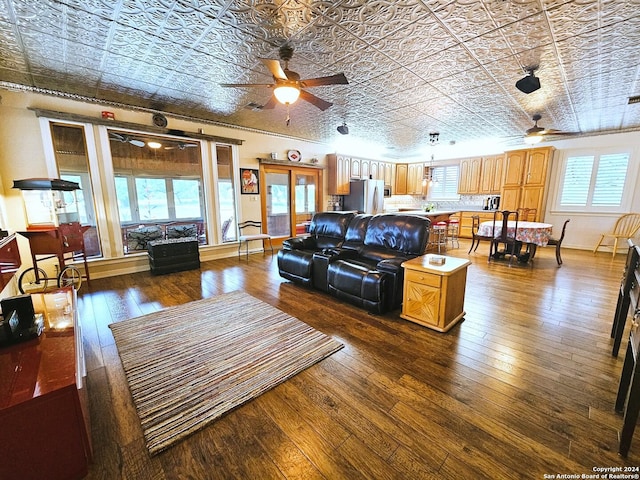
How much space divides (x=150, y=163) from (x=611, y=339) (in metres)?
7.17

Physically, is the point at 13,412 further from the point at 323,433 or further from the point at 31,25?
the point at 31,25

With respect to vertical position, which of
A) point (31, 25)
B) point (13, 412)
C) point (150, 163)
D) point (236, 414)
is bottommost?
point (236, 414)

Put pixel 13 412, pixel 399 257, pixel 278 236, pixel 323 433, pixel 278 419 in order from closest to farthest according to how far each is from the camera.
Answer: pixel 13 412
pixel 323 433
pixel 278 419
pixel 399 257
pixel 278 236

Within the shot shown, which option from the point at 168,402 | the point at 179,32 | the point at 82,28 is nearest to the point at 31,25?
the point at 82,28

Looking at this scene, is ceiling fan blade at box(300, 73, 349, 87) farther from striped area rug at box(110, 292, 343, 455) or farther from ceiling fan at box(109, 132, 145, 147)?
ceiling fan at box(109, 132, 145, 147)

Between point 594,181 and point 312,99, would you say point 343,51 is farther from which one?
point 594,181

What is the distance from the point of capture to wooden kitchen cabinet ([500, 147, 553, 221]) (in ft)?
21.2

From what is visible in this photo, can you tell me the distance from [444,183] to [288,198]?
5186 millimetres

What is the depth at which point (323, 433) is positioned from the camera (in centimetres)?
150

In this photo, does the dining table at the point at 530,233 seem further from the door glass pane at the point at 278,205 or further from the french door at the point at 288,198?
the door glass pane at the point at 278,205

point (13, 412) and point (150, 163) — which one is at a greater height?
point (150, 163)

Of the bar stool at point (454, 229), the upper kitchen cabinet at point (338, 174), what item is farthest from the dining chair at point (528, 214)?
the upper kitchen cabinet at point (338, 174)

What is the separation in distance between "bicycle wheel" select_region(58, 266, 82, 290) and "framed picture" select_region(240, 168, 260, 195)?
306cm

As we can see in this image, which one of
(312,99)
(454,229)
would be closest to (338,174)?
(454,229)
